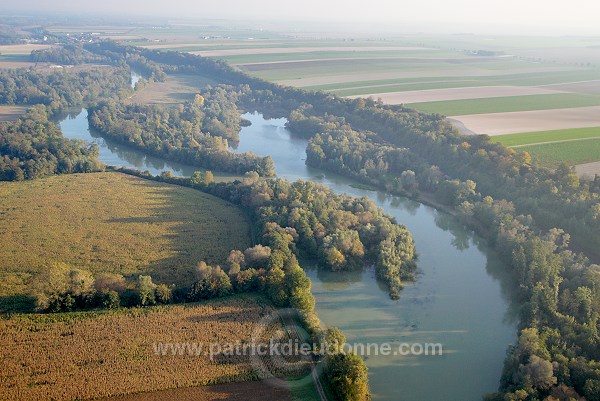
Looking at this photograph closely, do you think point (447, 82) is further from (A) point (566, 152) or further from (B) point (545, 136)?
(A) point (566, 152)

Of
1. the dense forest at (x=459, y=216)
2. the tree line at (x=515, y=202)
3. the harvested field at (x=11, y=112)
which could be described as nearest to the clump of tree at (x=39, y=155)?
the dense forest at (x=459, y=216)

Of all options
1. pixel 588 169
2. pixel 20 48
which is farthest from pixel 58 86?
pixel 588 169

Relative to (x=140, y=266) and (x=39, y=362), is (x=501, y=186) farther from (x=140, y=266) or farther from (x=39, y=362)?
(x=39, y=362)

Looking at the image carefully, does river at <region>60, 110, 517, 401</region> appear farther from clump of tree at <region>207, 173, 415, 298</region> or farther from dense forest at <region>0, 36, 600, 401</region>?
dense forest at <region>0, 36, 600, 401</region>

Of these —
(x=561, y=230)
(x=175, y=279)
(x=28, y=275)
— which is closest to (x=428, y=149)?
(x=561, y=230)

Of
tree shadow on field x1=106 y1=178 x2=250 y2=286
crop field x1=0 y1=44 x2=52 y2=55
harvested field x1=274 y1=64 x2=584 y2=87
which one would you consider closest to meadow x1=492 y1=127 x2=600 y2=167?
tree shadow on field x1=106 y1=178 x2=250 y2=286

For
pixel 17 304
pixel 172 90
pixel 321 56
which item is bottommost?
pixel 17 304

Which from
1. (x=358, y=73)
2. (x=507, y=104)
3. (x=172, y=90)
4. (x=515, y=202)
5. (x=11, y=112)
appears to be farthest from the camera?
(x=358, y=73)
